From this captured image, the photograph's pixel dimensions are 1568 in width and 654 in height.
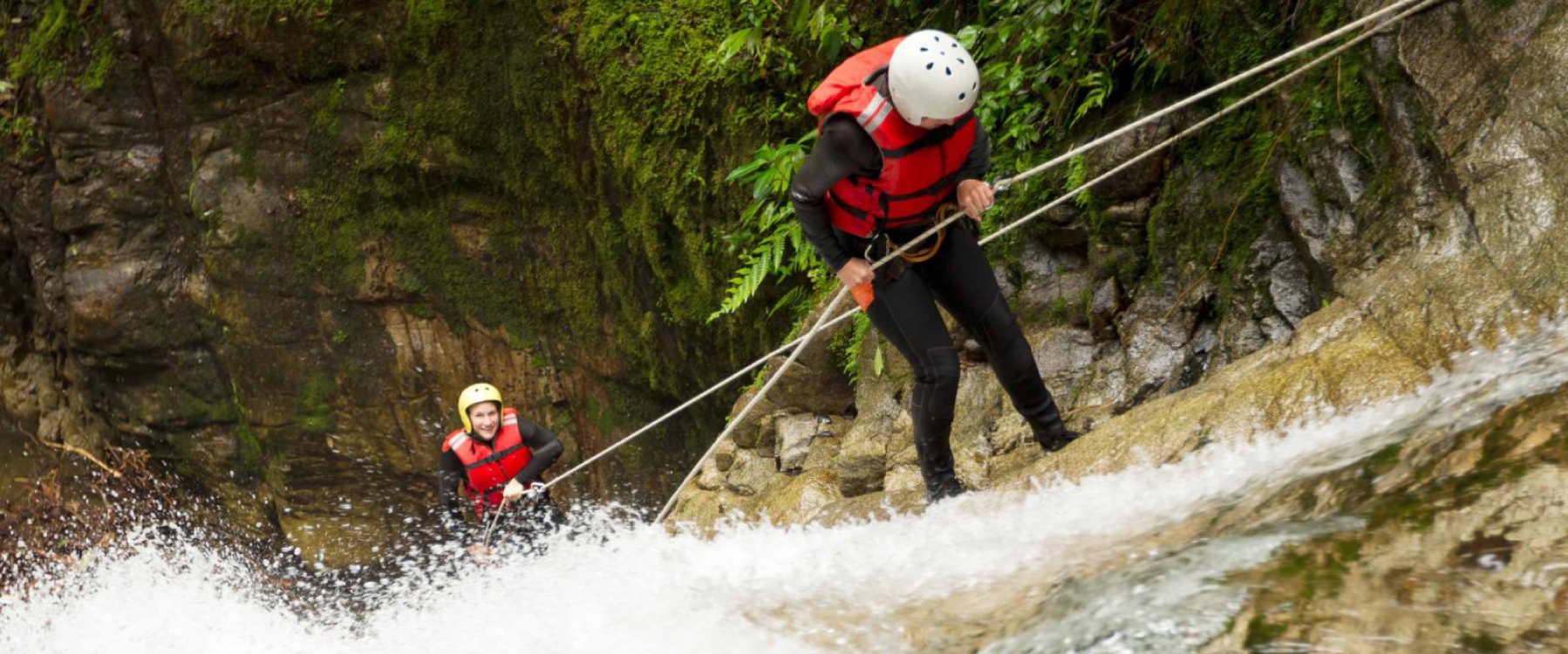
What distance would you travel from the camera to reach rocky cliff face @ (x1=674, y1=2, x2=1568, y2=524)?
321cm

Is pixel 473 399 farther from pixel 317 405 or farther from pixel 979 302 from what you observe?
pixel 317 405

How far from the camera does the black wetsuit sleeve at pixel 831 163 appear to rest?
139 inches

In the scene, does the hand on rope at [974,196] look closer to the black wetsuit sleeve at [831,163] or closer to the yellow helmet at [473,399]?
the black wetsuit sleeve at [831,163]

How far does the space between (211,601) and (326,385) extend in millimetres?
3790

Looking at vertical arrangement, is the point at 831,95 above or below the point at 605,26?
below

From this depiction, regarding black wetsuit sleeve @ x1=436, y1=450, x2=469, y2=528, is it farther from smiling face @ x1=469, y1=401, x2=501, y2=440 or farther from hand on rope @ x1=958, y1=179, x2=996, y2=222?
hand on rope @ x1=958, y1=179, x2=996, y2=222

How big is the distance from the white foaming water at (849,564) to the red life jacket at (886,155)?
1.12 metres

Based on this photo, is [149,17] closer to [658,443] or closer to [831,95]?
[658,443]

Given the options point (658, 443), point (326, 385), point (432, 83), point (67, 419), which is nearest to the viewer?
point (432, 83)

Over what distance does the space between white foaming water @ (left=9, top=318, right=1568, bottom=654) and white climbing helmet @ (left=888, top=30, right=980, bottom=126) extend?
1.34 m

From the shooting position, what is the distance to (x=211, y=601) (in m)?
7.03

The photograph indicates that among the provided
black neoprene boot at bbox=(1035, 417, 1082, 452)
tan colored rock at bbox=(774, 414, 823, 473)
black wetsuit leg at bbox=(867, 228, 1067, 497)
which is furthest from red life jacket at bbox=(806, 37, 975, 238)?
tan colored rock at bbox=(774, 414, 823, 473)

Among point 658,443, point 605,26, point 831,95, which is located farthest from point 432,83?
point 831,95

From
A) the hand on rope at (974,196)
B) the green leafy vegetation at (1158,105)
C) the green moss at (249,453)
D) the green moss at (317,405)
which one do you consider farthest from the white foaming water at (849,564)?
the green moss at (249,453)
